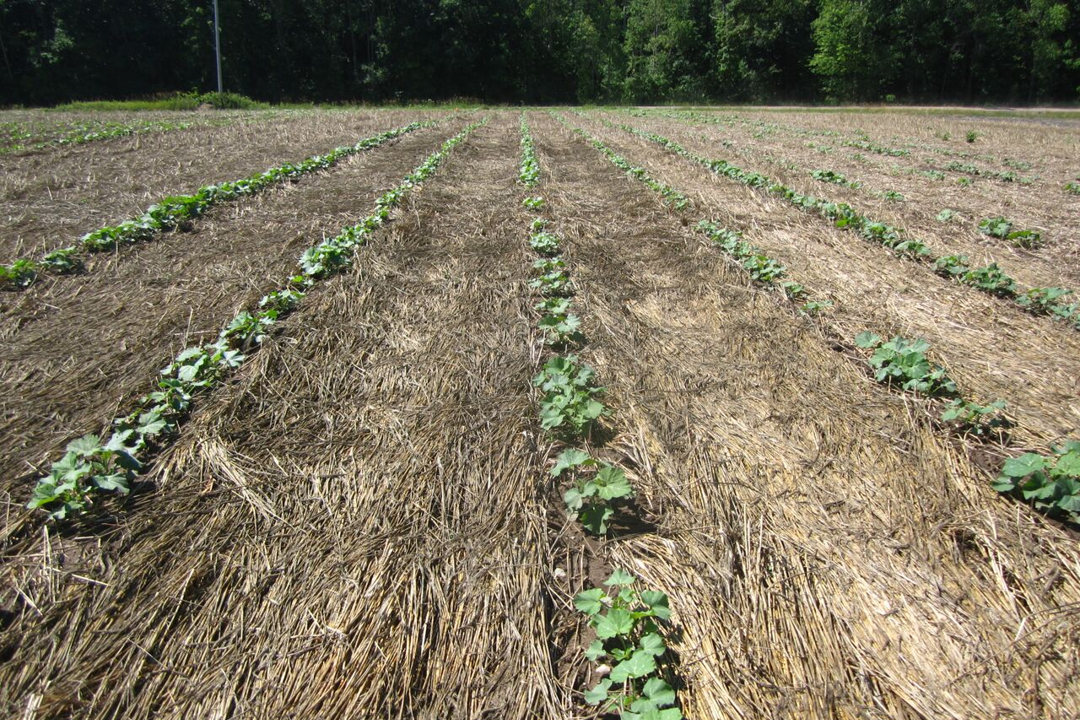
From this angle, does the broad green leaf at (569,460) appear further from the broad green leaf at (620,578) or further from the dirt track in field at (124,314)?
the dirt track in field at (124,314)

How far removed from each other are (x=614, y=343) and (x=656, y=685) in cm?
255

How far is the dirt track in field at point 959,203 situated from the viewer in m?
5.98

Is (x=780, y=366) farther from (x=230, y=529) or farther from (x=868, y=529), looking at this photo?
(x=230, y=529)

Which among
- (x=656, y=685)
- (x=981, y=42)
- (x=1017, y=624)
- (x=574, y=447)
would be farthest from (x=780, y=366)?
(x=981, y=42)

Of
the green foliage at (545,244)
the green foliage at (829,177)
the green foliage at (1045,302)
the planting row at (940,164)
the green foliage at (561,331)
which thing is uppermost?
the planting row at (940,164)

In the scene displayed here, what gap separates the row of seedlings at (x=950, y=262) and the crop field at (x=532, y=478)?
0.18 ft

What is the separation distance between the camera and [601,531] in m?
2.36

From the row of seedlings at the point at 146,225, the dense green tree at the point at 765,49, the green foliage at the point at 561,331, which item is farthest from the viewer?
the dense green tree at the point at 765,49

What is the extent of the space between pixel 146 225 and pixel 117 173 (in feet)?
15.5

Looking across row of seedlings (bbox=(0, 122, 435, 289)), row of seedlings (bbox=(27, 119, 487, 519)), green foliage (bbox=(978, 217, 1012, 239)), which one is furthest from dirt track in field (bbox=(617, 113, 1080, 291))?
row of seedlings (bbox=(0, 122, 435, 289))

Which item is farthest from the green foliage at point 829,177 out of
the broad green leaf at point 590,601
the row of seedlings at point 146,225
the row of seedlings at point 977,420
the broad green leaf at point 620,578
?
the broad green leaf at point 590,601

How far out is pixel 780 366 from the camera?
3709 mm

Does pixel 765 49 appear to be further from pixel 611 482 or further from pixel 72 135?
pixel 611 482

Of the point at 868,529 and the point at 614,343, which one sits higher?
the point at 614,343
